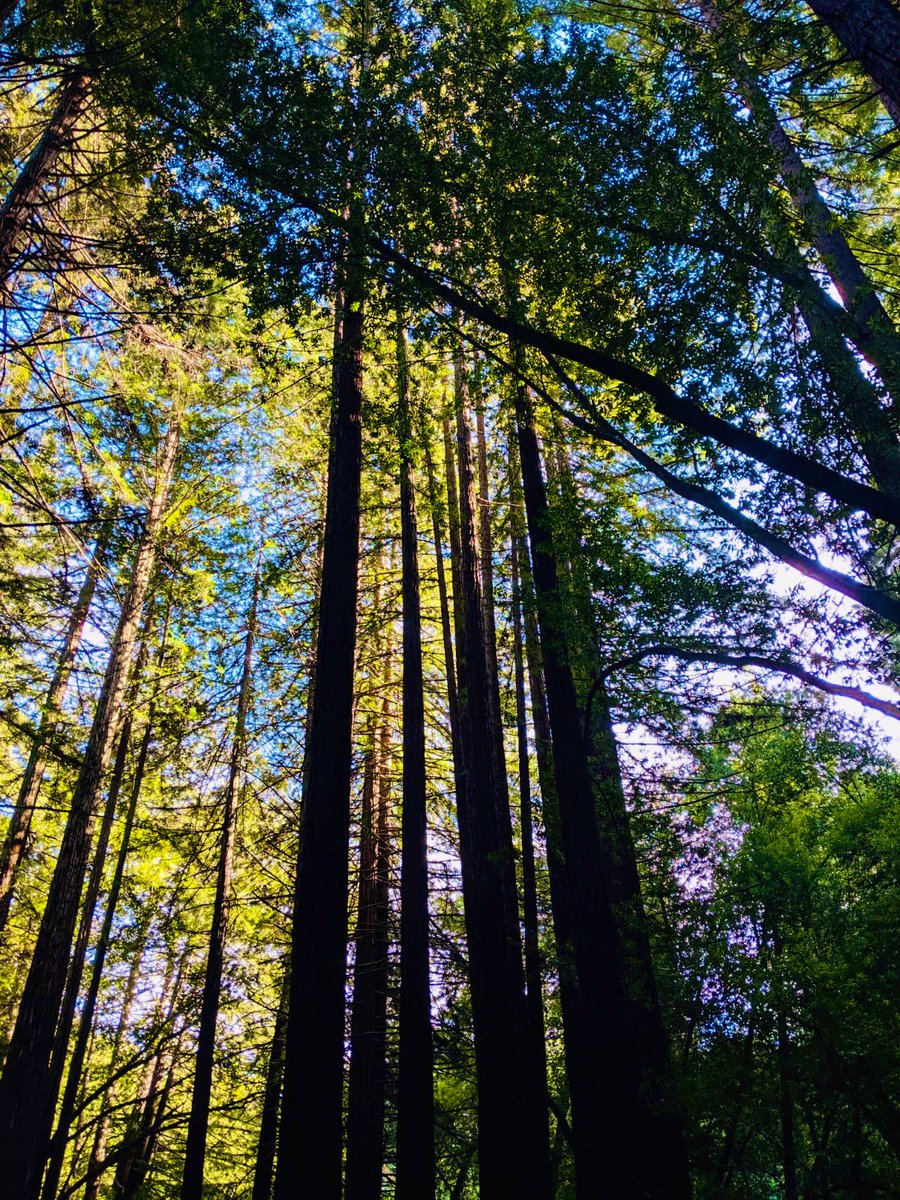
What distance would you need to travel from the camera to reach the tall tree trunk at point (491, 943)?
6.45 meters

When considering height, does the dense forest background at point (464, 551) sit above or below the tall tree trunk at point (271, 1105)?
above

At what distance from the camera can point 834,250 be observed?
6871 millimetres

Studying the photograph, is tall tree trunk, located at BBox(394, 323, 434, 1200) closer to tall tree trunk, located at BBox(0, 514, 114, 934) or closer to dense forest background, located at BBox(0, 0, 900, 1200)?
dense forest background, located at BBox(0, 0, 900, 1200)

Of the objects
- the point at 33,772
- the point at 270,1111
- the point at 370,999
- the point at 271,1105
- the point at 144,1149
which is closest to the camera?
the point at 271,1105

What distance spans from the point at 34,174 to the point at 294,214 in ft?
8.52

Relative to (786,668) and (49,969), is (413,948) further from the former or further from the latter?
(786,668)

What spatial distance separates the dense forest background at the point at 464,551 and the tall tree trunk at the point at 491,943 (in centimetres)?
5

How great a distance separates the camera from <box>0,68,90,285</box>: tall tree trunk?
18.7 ft

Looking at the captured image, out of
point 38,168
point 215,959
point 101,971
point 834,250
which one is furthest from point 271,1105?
point 834,250

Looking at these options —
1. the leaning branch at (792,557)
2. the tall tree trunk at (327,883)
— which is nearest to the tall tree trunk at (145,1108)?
the tall tree trunk at (327,883)

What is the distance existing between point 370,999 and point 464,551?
6.43m

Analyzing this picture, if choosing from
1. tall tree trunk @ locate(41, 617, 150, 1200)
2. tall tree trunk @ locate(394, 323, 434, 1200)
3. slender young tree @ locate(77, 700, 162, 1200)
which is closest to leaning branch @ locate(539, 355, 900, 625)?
tall tree trunk @ locate(394, 323, 434, 1200)

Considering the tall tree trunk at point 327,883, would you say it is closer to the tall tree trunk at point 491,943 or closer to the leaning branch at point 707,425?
the leaning branch at point 707,425

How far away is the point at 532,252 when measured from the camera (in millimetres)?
5895
